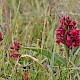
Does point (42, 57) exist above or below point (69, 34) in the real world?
below

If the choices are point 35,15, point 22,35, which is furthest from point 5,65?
point 35,15

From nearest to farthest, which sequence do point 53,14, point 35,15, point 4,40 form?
point 4,40
point 53,14
point 35,15

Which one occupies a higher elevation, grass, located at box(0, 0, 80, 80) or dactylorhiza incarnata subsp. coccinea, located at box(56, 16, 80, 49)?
dactylorhiza incarnata subsp. coccinea, located at box(56, 16, 80, 49)

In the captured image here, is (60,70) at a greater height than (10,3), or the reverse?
(10,3)

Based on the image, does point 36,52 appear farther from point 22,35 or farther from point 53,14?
point 53,14

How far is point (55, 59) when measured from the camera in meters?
1.76

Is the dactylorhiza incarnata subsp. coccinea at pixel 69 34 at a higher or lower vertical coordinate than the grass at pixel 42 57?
higher

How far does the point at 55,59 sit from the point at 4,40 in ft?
1.36

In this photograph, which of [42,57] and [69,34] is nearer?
[69,34]

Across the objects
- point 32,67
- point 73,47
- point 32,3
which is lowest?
point 32,67

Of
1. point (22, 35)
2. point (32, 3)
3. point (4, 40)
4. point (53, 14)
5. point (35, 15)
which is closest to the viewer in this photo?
point (4, 40)

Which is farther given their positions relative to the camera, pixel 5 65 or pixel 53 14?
pixel 53 14

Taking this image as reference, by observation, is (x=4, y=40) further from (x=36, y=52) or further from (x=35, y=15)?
(x=35, y=15)

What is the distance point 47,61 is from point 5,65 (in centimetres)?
24
